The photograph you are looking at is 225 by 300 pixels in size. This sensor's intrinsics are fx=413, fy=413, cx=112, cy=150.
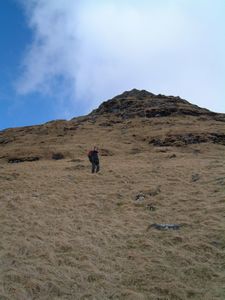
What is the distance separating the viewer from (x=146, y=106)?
68.2 m

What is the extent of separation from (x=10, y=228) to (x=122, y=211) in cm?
533

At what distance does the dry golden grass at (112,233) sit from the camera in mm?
11734

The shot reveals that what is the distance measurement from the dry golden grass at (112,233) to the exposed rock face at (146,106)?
1191 inches

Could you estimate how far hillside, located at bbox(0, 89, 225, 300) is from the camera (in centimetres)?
1178

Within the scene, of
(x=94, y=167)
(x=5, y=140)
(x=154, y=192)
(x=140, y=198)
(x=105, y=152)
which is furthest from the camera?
(x=5, y=140)

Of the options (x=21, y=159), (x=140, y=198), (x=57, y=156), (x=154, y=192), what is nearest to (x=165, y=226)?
(x=140, y=198)

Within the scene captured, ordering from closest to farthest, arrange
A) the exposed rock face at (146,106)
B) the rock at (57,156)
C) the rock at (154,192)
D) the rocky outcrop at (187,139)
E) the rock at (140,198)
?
the rock at (140,198) < the rock at (154,192) < the rock at (57,156) < the rocky outcrop at (187,139) < the exposed rock face at (146,106)

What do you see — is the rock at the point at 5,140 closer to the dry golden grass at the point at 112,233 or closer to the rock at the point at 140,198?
the dry golden grass at the point at 112,233

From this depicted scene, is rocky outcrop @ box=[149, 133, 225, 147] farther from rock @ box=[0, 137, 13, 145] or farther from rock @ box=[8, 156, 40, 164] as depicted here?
rock @ box=[0, 137, 13, 145]

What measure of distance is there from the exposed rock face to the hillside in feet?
74.4

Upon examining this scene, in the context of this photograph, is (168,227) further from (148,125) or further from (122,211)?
(148,125)

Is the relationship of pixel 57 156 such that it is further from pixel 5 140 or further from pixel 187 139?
pixel 5 140

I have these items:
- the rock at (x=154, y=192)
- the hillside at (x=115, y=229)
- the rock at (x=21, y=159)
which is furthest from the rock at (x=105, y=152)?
the rock at (x=154, y=192)

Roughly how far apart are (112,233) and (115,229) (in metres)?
0.50
